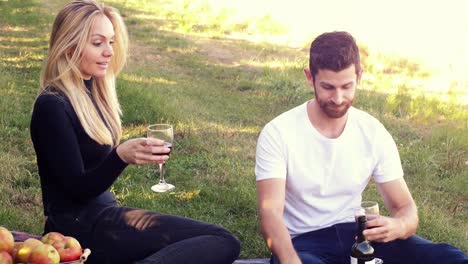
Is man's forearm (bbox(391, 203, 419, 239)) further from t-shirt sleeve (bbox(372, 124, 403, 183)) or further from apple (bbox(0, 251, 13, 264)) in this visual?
apple (bbox(0, 251, 13, 264))

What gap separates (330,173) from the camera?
422 cm

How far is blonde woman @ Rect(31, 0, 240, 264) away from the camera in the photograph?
3926 millimetres

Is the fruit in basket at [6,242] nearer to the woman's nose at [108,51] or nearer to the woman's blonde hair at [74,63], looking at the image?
the woman's blonde hair at [74,63]

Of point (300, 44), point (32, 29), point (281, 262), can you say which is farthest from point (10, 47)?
point (281, 262)

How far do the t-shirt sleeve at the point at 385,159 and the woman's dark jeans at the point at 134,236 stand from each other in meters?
1.03

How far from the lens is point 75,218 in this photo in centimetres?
409

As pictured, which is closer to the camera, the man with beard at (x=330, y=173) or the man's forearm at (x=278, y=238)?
the man's forearm at (x=278, y=238)

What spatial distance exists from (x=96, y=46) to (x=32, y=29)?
37.4 feet

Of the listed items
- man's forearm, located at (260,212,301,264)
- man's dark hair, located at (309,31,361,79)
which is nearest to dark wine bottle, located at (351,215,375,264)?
man's forearm, located at (260,212,301,264)

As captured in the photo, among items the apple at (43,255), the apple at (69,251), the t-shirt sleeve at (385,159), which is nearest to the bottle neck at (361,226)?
the t-shirt sleeve at (385,159)

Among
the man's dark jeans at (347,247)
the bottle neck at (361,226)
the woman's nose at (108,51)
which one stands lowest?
the man's dark jeans at (347,247)

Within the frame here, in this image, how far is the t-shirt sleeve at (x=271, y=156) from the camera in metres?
4.06

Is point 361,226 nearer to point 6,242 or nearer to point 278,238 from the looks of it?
point 278,238

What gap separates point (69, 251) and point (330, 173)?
1.63m
